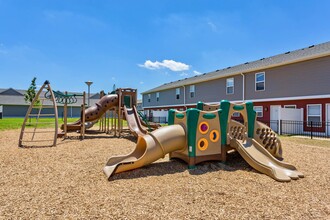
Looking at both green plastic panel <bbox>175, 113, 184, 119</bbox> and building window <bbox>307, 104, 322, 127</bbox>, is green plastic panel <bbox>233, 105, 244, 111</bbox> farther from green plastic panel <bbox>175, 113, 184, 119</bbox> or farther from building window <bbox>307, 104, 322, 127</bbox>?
building window <bbox>307, 104, 322, 127</bbox>

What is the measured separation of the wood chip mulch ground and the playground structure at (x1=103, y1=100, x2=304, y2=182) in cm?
23

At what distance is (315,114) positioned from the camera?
1448cm

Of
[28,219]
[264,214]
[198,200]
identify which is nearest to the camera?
[28,219]

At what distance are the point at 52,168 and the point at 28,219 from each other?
9.07 feet

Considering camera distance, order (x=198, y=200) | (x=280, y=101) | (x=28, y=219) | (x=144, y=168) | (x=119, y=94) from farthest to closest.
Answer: (x=280, y=101) < (x=119, y=94) < (x=144, y=168) < (x=198, y=200) < (x=28, y=219)

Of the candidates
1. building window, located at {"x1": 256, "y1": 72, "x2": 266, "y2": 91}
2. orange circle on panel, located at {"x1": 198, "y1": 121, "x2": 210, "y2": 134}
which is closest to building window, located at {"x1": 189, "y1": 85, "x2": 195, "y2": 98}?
building window, located at {"x1": 256, "y1": 72, "x2": 266, "y2": 91}

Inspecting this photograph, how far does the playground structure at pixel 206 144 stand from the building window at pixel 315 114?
32.7 ft

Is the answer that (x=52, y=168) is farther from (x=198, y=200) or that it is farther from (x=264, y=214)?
(x=264, y=214)

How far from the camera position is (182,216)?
3.06 meters

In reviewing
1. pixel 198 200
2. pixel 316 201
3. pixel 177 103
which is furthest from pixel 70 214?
pixel 177 103

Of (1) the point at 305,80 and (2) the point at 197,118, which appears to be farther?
(1) the point at 305,80

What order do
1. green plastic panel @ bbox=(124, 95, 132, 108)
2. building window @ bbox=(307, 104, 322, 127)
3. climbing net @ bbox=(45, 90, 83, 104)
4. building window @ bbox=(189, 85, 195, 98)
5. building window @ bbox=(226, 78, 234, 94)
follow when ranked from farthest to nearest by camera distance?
1. building window @ bbox=(189, 85, 195, 98)
2. building window @ bbox=(226, 78, 234, 94)
3. building window @ bbox=(307, 104, 322, 127)
4. green plastic panel @ bbox=(124, 95, 132, 108)
5. climbing net @ bbox=(45, 90, 83, 104)

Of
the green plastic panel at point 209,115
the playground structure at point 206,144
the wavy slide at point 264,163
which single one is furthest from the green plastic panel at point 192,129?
the wavy slide at point 264,163

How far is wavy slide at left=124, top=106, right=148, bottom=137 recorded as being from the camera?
10.3 m
